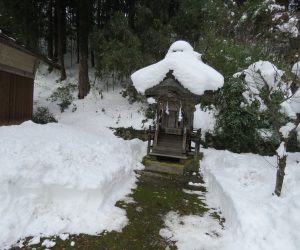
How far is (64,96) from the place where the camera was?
65.6 ft

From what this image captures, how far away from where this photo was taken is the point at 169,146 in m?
11.5

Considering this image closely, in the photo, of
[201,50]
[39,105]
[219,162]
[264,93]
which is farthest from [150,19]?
[264,93]

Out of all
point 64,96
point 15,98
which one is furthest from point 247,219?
point 64,96

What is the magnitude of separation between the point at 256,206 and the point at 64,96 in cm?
1655

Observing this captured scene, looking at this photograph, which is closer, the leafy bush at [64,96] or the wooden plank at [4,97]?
the wooden plank at [4,97]

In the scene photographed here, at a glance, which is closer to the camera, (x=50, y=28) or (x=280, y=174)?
(x=280, y=174)

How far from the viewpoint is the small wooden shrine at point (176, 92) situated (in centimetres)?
1043

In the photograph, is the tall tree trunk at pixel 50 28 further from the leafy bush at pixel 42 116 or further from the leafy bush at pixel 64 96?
the leafy bush at pixel 42 116

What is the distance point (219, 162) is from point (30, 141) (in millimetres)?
6359

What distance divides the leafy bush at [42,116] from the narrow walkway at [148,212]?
7.79m

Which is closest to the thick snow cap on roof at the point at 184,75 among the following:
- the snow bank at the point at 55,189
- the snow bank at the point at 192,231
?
the snow bank at the point at 55,189

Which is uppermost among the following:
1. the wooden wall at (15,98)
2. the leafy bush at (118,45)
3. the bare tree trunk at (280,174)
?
the leafy bush at (118,45)

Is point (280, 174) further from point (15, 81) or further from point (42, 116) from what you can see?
point (42, 116)

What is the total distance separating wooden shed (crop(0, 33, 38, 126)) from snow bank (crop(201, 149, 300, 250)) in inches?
329
